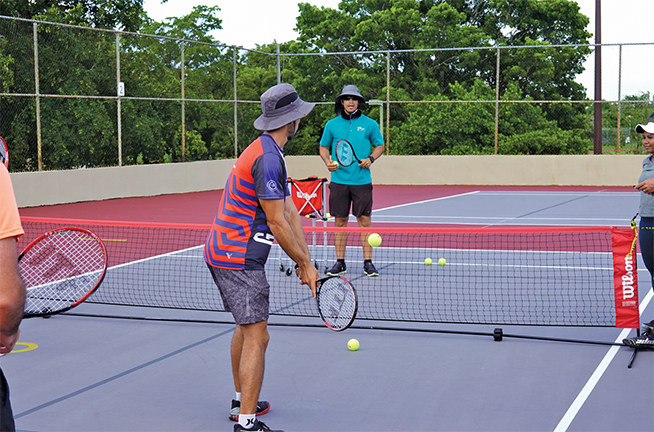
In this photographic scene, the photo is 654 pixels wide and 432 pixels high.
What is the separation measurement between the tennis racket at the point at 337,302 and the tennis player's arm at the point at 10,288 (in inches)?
78.5

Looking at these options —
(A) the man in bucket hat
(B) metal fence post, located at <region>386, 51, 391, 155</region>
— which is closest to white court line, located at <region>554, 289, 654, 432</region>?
(A) the man in bucket hat

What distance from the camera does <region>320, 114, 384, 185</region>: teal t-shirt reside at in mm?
7656

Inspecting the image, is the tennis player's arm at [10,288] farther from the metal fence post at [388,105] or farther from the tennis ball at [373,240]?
the metal fence post at [388,105]

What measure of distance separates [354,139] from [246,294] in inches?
170

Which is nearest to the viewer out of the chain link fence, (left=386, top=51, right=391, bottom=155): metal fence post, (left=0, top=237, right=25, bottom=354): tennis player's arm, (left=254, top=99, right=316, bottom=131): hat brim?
(left=0, top=237, right=25, bottom=354): tennis player's arm

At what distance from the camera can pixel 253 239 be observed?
142 inches

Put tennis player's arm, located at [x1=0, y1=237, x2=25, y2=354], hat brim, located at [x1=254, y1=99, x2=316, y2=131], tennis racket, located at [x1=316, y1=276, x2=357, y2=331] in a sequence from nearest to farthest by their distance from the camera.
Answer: tennis player's arm, located at [x1=0, y1=237, x2=25, y2=354] → hat brim, located at [x1=254, y1=99, x2=316, y2=131] → tennis racket, located at [x1=316, y1=276, x2=357, y2=331]

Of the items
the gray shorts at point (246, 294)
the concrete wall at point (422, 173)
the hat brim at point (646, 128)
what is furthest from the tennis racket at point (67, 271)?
the concrete wall at point (422, 173)

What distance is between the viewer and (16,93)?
576 inches

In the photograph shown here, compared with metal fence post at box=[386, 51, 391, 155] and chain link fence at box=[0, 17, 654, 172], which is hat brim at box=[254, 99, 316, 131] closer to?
chain link fence at box=[0, 17, 654, 172]

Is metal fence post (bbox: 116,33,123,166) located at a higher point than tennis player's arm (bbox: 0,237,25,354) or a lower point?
higher

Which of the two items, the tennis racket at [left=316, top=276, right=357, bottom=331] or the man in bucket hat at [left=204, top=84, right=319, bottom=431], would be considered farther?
the tennis racket at [left=316, top=276, right=357, bottom=331]

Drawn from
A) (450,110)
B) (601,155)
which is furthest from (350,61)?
(601,155)

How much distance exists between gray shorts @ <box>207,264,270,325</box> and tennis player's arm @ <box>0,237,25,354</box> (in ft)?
4.81
